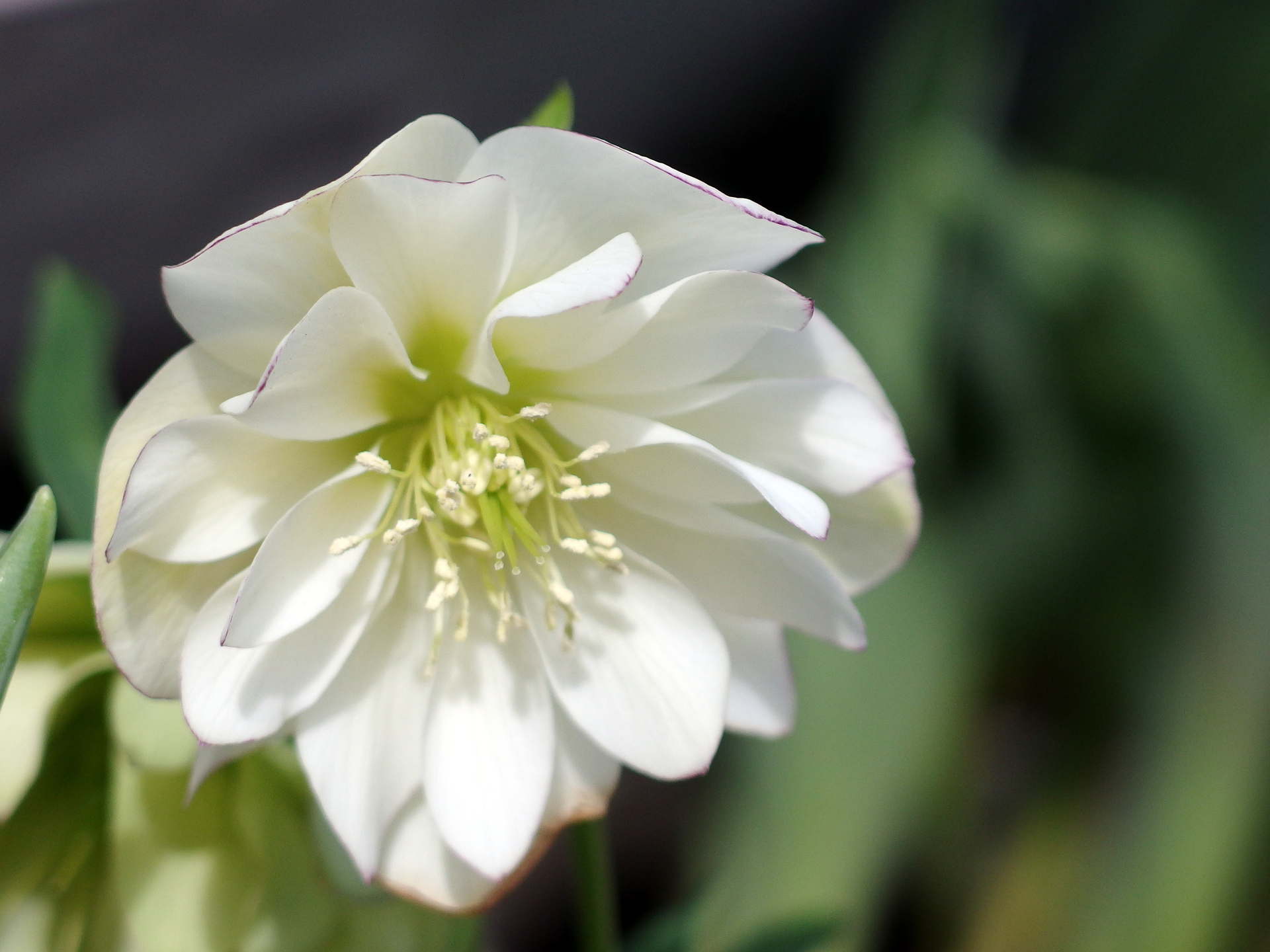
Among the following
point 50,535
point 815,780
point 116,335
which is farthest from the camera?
point 116,335

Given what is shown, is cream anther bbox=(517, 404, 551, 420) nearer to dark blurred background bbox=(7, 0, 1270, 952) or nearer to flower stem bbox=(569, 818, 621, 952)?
flower stem bbox=(569, 818, 621, 952)

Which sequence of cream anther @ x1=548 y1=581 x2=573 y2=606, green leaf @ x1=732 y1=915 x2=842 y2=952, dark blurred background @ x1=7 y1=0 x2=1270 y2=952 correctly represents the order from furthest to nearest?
dark blurred background @ x1=7 y1=0 x2=1270 y2=952, green leaf @ x1=732 y1=915 x2=842 y2=952, cream anther @ x1=548 y1=581 x2=573 y2=606

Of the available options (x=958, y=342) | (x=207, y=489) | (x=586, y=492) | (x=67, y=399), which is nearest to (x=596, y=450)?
(x=586, y=492)

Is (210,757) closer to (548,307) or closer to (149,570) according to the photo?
(149,570)

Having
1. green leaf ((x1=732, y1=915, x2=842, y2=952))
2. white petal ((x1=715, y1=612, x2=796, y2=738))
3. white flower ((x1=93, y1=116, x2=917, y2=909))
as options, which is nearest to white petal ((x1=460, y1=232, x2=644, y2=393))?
white flower ((x1=93, y1=116, x2=917, y2=909))

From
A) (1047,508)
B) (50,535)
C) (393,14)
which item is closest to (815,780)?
(1047,508)

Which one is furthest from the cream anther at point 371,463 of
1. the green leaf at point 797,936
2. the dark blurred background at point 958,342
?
the dark blurred background at point 958,342

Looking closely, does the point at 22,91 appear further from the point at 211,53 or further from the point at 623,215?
the point at 623,215
